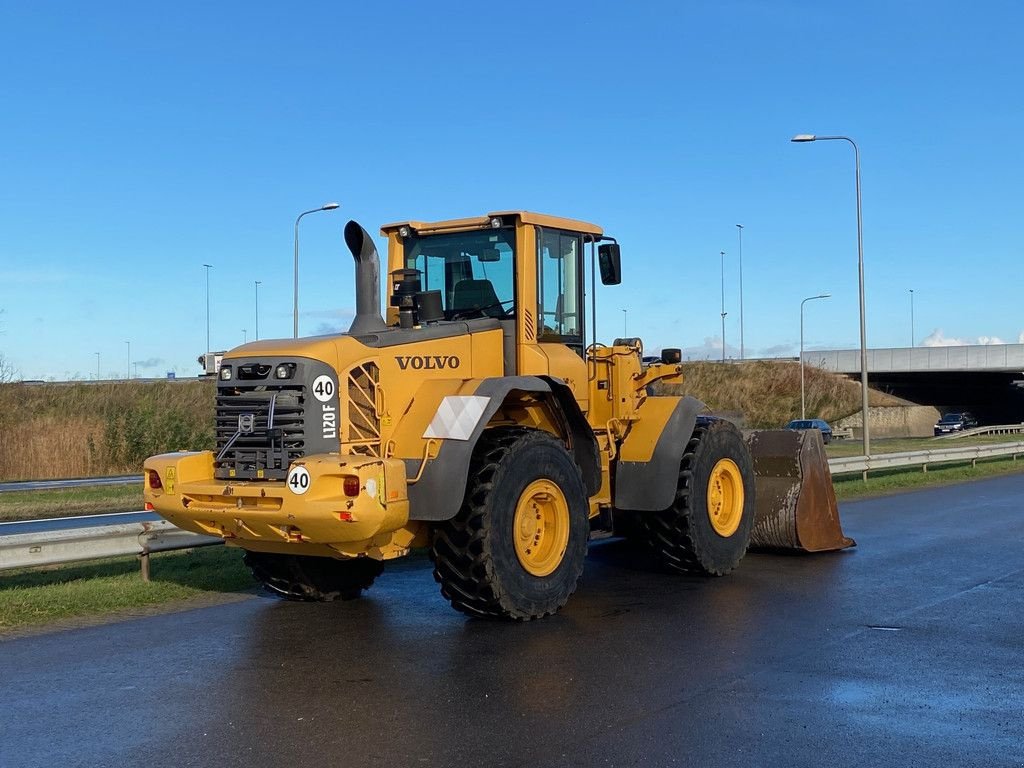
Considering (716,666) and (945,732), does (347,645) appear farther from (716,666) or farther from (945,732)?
(945,732)

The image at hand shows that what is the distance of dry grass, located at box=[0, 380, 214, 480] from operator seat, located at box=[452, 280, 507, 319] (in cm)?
2078

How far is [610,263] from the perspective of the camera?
970 cm

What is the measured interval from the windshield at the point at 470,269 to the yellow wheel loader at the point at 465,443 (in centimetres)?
2

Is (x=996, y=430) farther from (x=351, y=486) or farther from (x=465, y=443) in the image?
(x=351, y=486)

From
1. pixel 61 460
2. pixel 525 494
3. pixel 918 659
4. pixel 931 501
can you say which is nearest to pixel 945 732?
pixel 918 659

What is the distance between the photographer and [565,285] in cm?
968

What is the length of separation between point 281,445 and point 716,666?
3297 mm

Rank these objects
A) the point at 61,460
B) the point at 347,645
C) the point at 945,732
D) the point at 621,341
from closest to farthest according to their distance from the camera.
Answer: the point at 945,732 → the point at 347,645 → the point at 621,341 → the point at 61,460

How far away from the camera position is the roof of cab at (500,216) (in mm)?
9219

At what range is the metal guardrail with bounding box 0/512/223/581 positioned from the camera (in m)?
9.20

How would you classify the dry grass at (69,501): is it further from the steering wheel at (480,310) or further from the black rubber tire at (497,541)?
the black rubber tire at (497,541)

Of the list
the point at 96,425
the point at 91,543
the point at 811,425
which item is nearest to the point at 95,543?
the point at 91,543

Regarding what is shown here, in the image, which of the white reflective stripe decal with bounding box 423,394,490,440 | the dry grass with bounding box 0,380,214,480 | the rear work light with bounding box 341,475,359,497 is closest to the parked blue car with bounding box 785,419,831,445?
the dry grass with bounding box 0,380,214,480

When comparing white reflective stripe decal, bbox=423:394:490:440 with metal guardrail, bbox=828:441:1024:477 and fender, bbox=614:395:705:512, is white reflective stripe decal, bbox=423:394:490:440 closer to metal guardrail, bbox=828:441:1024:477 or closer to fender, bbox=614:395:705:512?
fender, bbox=614:395:705:512
